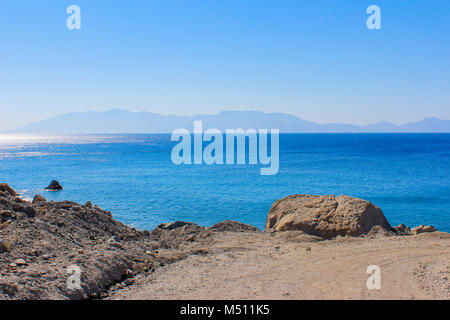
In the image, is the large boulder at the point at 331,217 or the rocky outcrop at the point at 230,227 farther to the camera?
the rocky outcrop at the point at 230,227

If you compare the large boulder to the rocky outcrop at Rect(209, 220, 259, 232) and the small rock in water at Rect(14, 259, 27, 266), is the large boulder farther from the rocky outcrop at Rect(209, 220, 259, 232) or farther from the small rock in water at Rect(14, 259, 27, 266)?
the small rock in water at Rect(14, 259, 27, 266)

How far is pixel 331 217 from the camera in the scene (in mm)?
14117

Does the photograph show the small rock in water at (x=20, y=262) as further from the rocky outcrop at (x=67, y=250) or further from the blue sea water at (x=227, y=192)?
the blue sea water at (x=227, y=192)

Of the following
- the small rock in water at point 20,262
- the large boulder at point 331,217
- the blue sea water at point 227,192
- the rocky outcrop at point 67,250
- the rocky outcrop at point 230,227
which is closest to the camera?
the rocky outcrop at point 67,250

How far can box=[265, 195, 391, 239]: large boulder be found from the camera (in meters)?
13.7

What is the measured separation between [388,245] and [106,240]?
9.46m

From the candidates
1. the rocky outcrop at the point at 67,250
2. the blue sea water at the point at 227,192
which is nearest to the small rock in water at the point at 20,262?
the rocky outcrop at the point at 67,250

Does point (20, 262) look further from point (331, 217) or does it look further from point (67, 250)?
point (331, 217)

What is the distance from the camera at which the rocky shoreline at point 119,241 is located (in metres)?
8.34

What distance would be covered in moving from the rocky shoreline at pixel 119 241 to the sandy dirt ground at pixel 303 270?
14cm

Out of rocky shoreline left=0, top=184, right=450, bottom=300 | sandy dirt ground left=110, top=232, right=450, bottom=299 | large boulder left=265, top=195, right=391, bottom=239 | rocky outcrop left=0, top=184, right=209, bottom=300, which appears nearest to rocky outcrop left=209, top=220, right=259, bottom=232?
rocky shoreline left=0, top=184, right=450, bottom=300

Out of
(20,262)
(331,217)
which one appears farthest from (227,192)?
(20,262)

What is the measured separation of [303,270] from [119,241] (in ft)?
20.7

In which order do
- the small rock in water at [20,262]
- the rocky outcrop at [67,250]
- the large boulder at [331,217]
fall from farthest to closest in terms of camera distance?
the large boulder at [331,217] < the small rock in water at [20,262] < the rocky outcrop at [67,250]
